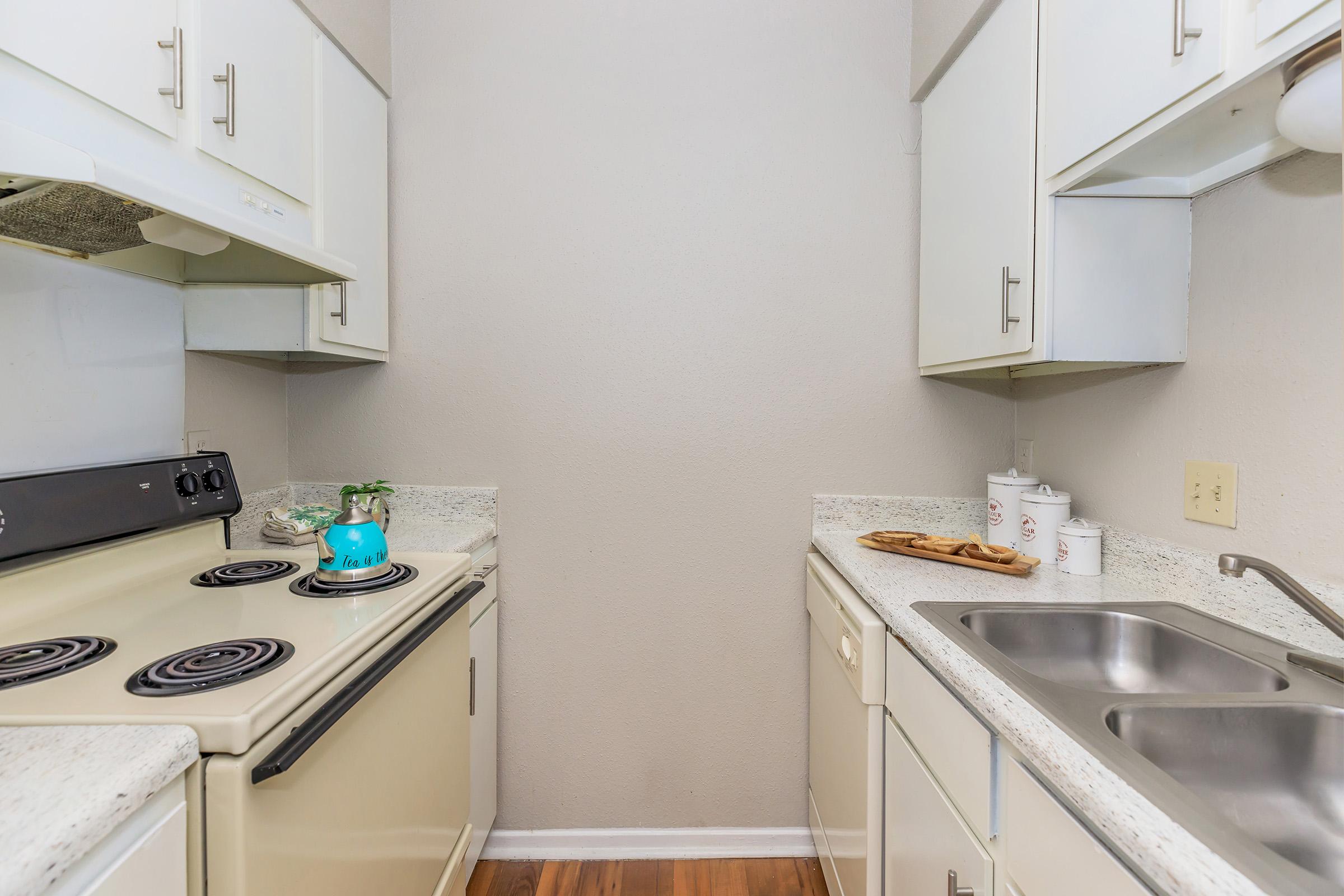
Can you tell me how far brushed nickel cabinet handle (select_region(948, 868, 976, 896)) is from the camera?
87cm

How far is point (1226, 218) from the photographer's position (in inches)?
47.1

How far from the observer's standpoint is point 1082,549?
57.1 inches

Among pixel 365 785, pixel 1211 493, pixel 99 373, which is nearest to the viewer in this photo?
pixel 365 785

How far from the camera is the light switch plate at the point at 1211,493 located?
117 centimetres

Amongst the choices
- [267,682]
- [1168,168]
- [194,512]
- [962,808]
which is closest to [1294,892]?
[962,808]

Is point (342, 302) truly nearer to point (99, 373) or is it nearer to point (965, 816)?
Answer: point (99, 373)

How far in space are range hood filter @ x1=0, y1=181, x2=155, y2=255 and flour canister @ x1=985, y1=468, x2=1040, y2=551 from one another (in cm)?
190

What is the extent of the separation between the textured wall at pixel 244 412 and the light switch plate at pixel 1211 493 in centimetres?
224

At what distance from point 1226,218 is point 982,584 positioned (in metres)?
0.82

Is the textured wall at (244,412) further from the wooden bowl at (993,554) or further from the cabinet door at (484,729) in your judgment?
the wooden bowl at (993,554)

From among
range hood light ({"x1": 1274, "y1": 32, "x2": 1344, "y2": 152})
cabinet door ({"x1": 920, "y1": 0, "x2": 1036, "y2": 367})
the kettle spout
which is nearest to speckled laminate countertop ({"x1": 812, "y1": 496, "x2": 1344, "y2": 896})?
cabinet door ({"x1": 920, "y1": 0, "x2": 1036, "y2": 367})

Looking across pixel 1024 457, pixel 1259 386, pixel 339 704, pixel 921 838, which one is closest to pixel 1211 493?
pixel 1259 386

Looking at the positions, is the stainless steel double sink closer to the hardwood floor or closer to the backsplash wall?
the hardwood floor

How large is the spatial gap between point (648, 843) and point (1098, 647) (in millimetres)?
1390
